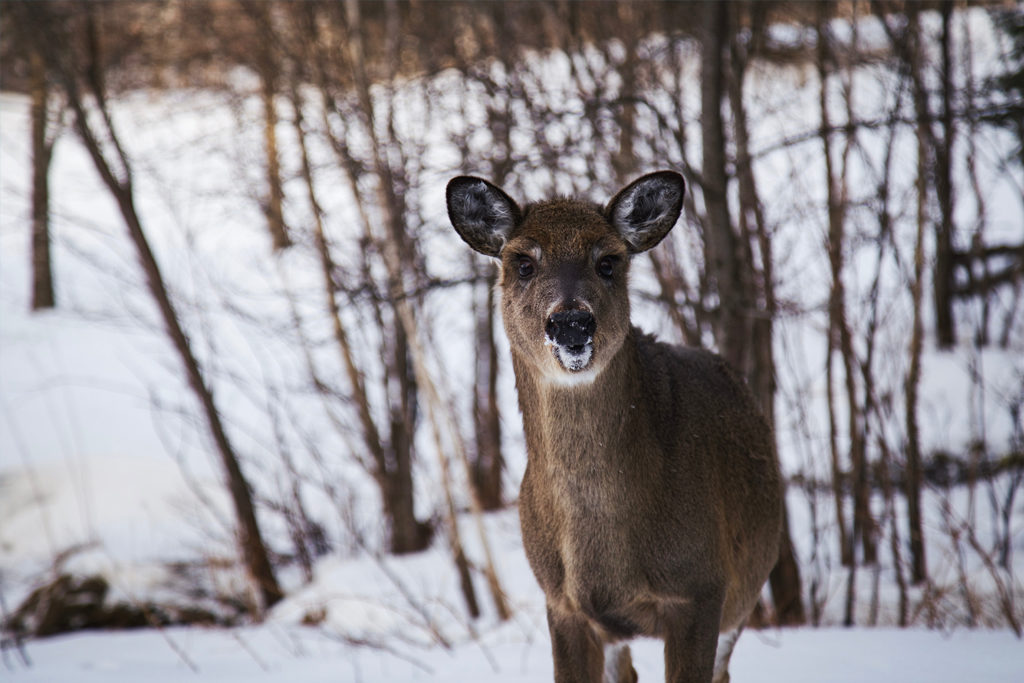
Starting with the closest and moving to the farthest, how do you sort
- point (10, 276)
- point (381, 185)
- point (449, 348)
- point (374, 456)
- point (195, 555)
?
point (381, 185)
point (374, 456)
point (195, 555)
point (449, 348)
point (10, 276)

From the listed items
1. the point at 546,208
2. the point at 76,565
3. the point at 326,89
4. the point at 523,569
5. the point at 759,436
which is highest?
the point at 326,89

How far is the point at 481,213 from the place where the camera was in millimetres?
3662

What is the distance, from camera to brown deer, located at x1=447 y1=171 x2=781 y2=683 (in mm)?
3287

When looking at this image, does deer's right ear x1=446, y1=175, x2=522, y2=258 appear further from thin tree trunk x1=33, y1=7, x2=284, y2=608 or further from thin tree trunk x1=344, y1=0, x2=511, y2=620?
thin tree trunk x1=33, y1=7, x2=284, y2=608

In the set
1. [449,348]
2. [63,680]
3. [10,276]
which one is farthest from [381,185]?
[10,276]

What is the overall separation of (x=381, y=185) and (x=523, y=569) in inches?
189

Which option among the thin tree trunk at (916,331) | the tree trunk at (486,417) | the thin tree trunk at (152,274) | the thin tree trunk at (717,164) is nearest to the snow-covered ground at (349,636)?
the tree trunk at (486,417)

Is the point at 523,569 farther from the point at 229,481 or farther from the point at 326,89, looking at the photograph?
the point at 326,89

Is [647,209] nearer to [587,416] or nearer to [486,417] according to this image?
[587,416]

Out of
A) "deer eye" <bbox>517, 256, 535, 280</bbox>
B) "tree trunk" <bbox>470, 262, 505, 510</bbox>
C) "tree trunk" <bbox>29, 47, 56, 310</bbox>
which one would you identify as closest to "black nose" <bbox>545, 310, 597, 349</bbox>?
"deer eye" <bbox>517, 256, 535, 280</bbox>

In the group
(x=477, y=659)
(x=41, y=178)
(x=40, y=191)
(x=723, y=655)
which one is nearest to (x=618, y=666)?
(x=723, y=655)

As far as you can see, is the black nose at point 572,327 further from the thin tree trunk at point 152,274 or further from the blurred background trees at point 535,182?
the thin tree trunk at point 152,274

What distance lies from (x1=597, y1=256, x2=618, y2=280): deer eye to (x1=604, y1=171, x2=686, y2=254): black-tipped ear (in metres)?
0.18

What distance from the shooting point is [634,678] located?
13.6 ft
